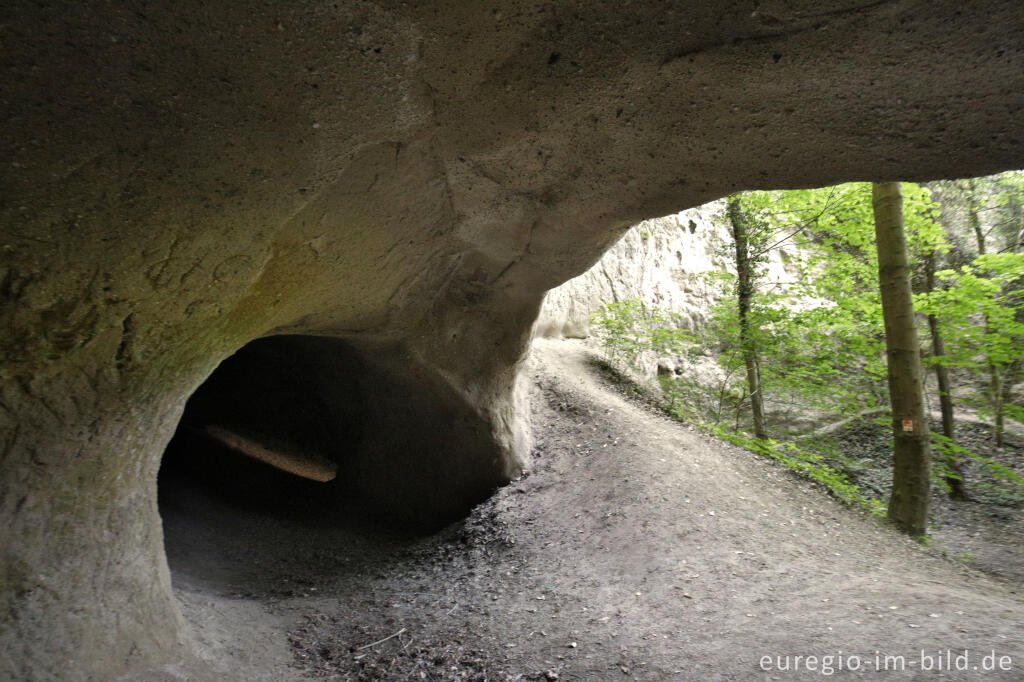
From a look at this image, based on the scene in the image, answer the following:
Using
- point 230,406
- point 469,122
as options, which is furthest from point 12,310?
point 230,406

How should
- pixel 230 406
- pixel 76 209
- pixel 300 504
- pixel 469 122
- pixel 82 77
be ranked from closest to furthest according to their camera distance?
pixel 82 77 → pixel 76 209 → pixel 469 122 → pixel 300 504 → pixel 230 406

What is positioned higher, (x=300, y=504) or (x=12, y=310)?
(x=12, y=310)

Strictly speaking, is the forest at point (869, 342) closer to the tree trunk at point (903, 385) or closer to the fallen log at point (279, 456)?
the tree trunk at point (903, 385)

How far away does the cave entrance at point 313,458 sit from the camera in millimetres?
5551

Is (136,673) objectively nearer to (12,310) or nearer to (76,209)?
(12,310)

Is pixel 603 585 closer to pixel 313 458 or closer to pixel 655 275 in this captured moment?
pixel 313 458

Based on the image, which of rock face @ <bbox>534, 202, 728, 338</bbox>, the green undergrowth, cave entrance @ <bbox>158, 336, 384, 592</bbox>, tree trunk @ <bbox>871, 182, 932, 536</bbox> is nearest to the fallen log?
cave entrance @ <bbox>158, 336, 384, 592</bbox>

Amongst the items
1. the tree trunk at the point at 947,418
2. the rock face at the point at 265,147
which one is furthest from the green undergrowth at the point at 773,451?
the rock face at the point at 265,147

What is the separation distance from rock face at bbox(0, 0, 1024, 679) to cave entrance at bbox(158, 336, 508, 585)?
2321 mm

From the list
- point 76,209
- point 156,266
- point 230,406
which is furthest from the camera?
point 230,406

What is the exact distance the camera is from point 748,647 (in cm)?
313

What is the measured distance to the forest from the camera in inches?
229

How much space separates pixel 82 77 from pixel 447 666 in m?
3.45

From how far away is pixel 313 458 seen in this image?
6.84 metres
